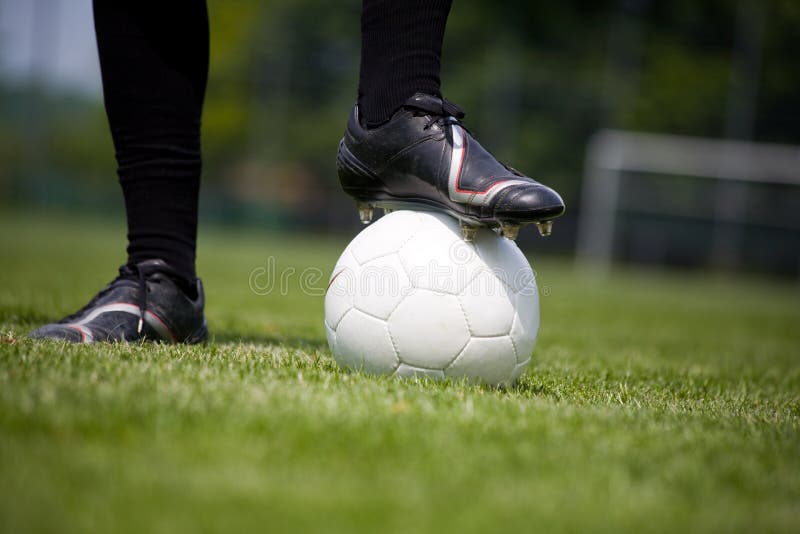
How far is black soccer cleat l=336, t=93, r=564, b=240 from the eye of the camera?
1951 millimetres

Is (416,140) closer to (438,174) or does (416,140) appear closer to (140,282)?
(438,174)

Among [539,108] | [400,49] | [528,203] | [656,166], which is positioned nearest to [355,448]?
[528,203]

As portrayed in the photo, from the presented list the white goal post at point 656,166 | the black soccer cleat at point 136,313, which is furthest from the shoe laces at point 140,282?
the white goal post at point 656,166

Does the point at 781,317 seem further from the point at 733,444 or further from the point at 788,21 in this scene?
the point at 788,21

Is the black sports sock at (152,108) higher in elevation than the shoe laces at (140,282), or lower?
higher

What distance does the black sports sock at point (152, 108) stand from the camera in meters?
2.39

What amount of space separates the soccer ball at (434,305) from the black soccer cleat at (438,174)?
0.26 ft

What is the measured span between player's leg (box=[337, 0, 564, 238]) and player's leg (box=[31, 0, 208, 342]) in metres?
0.58

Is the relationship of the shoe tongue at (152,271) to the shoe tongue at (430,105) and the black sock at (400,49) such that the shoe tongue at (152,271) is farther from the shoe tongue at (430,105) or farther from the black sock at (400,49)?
the shoe tongue at (430,105)

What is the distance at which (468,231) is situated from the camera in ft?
6.73

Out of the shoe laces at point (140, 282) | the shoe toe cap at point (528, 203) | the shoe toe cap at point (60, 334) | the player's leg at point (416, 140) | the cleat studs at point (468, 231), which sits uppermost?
the player's leg at point (416, 140)

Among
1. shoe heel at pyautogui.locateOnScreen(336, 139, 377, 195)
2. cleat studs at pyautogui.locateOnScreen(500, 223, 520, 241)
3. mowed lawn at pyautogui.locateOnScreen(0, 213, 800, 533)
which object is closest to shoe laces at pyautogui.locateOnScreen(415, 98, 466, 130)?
shoe heel at pyautogui.locateOnScreen(336, 139, 377, 195)

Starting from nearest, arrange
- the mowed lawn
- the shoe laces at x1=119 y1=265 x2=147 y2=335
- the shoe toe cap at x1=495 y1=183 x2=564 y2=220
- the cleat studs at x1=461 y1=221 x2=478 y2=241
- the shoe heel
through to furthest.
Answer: the mowed lawn < the shoe toe cap at x1=495 y1=183 x2=564 y2=220 < the cleat studs at x1=461 y1=221 x2=478 y2=241 < the shoe heel < the shoe laces at x1=119 y1=265 x2=147 y2=335

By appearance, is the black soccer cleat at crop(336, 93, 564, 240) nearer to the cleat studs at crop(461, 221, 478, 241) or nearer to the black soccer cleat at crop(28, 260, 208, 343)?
the cleat studs at crop(461, 221, 478, 241)
